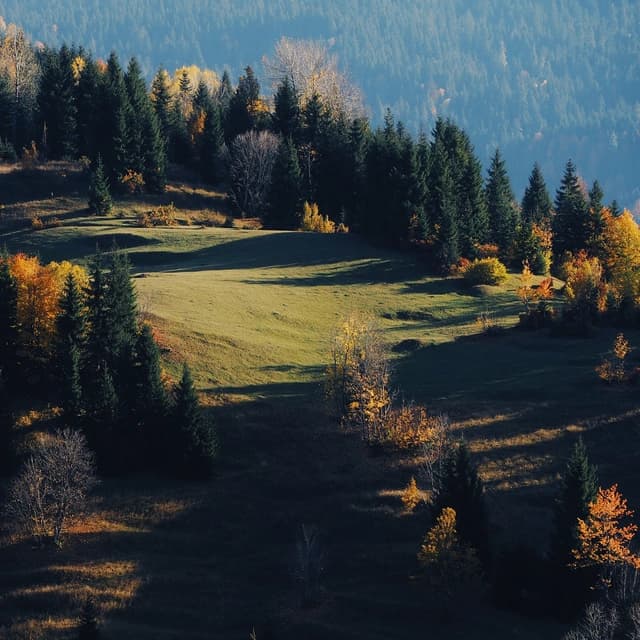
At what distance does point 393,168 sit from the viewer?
372ft

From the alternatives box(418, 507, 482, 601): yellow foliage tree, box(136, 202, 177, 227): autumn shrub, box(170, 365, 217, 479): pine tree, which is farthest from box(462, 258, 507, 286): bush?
box(418, 507, 482, 601): yellow foliage tree

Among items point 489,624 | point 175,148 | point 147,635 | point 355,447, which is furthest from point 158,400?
point 175,148

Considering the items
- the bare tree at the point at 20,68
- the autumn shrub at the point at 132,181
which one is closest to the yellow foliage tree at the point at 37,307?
the autumn shrub at the point at 132,181

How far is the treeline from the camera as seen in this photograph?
A: 6275 cm

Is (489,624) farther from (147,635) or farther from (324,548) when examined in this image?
(147,635)

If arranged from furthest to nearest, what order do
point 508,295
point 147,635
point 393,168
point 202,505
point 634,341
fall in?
point 393,168 → point 508,295 → point 634,341 → point 202,505 → point 147,635

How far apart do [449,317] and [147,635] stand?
53150 mm

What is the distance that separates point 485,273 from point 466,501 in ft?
172

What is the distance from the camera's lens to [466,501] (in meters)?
53.1

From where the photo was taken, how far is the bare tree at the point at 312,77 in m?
150

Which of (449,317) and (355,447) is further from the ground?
(449,317)

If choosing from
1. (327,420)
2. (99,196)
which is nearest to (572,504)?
(327,420)

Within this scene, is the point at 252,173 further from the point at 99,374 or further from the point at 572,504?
the point at 572,504

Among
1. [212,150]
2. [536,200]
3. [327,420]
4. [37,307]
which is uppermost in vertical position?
[212,150]
